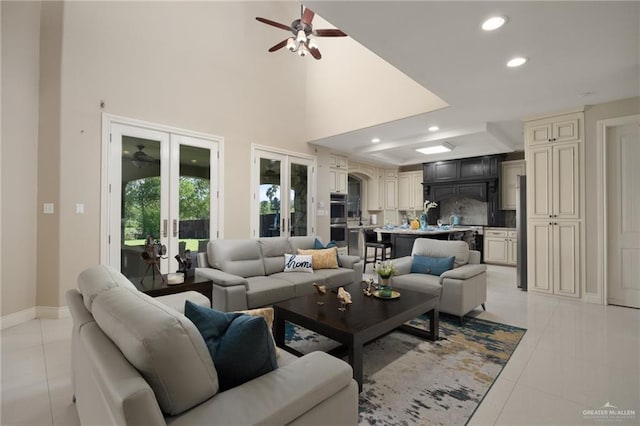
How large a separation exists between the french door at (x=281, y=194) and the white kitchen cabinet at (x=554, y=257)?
3.88 meters

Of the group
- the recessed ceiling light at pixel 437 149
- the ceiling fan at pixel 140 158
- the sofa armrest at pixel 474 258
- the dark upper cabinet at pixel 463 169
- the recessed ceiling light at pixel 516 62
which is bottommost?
the sofa armrest at pixel 474 258

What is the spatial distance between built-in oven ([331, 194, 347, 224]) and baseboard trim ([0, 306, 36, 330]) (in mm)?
5292

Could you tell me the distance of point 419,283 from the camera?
3.44 metres

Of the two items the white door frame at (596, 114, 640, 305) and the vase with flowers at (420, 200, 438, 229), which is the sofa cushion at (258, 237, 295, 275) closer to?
the vase with flowers at (420, 200, 438, 229)

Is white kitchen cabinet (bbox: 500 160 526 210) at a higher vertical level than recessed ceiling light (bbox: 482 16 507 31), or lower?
lower

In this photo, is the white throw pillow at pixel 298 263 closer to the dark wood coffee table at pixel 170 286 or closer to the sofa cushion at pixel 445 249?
the dark wood coffee table at pixel 170 286

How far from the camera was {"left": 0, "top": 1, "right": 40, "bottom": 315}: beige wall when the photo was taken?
3262 millimetres

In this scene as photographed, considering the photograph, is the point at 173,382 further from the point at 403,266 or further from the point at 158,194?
the point at 158,194

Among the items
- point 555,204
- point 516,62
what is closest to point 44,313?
point 516,62

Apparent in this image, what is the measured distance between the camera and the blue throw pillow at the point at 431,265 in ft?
12.0

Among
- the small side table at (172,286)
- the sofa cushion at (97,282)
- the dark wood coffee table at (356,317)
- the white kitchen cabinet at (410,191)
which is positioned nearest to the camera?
the sofa cushion at (97,282)

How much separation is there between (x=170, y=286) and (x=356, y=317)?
1777mm

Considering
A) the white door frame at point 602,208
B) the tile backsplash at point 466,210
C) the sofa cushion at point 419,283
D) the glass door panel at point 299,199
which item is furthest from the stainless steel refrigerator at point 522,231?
the glass door panel at point 299,199

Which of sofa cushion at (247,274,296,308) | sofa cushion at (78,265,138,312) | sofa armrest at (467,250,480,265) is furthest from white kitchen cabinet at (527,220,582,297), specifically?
sofa cushion at (78,265,138,312)
